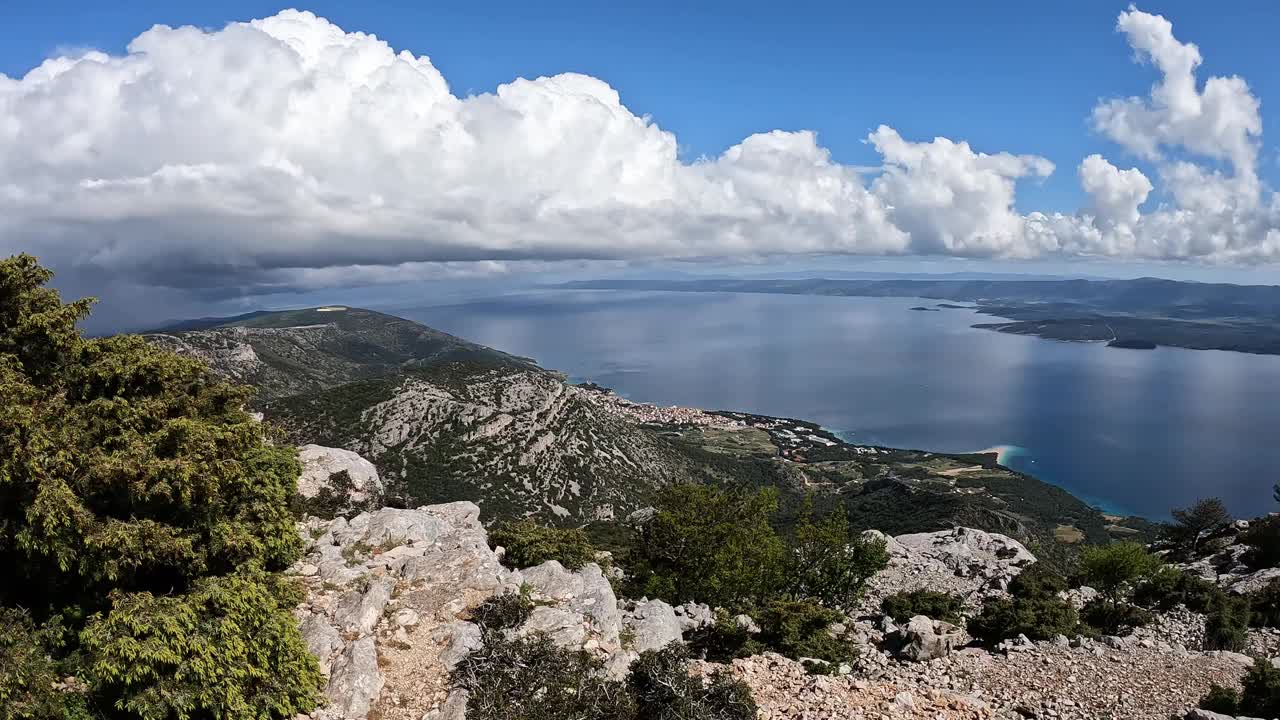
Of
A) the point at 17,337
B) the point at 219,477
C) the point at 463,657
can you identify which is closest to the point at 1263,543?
the point at 463,657

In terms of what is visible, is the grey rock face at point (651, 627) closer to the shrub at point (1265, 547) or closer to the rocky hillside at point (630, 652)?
the rocky hillside at point (630, 652)

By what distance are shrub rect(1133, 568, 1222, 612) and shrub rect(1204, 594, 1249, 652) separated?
59 centimetres

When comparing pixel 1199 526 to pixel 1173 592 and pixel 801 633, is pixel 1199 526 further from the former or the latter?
pixel 801 633

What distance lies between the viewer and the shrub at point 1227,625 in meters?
19.3

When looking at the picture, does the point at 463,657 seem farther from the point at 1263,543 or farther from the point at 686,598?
the point at 1263,543

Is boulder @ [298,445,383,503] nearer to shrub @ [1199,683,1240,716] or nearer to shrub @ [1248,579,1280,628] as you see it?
shrub @ [1199,683,1240,716]

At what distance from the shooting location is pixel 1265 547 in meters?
30.7

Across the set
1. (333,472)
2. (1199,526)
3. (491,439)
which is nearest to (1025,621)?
(333,472)

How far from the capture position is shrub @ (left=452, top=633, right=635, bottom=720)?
502 inches

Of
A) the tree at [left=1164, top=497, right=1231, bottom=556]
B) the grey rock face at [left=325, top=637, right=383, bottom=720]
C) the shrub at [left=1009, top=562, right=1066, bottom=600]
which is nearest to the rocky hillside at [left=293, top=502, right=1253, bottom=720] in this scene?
the grey rock face at [left=325, top=637, right=383, bottom=720]

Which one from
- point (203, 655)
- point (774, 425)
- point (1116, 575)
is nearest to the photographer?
point (203, 655)

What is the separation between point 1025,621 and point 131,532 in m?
24.9

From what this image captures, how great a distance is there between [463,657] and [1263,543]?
39.3m

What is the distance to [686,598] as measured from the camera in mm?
24938
